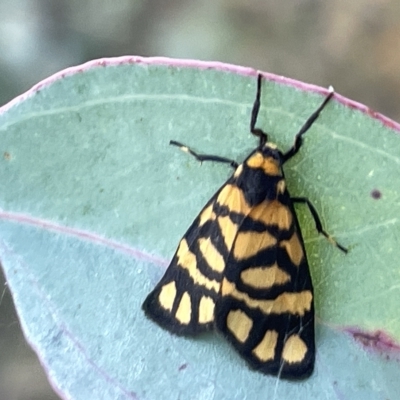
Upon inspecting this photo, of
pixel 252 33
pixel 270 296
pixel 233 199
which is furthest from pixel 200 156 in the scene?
pixel 252 33

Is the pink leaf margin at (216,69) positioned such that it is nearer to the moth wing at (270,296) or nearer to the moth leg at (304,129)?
the moth leg at (304,129)

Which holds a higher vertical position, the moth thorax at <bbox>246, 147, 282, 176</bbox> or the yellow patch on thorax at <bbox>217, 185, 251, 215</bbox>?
the moth thorax at <bbox>246, 147, 282, 176</bbox>

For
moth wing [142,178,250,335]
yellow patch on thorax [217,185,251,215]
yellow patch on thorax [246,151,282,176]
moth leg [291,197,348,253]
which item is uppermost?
yellow patch on thorax [246,151,282,176]

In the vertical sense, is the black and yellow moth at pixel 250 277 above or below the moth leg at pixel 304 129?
below

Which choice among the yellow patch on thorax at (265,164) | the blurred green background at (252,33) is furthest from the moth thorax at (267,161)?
the blurred green background at (252,33)

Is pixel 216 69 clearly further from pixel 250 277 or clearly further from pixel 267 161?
pixel 250 277

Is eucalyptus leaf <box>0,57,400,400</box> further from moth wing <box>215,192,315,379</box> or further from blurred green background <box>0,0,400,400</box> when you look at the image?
blurred green background <box>0,0,400,400</box>

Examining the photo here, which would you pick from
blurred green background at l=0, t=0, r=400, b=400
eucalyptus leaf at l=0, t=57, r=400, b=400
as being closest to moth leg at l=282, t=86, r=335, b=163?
eucalyptus leaf at l=0, t=57, r=400, b=400
